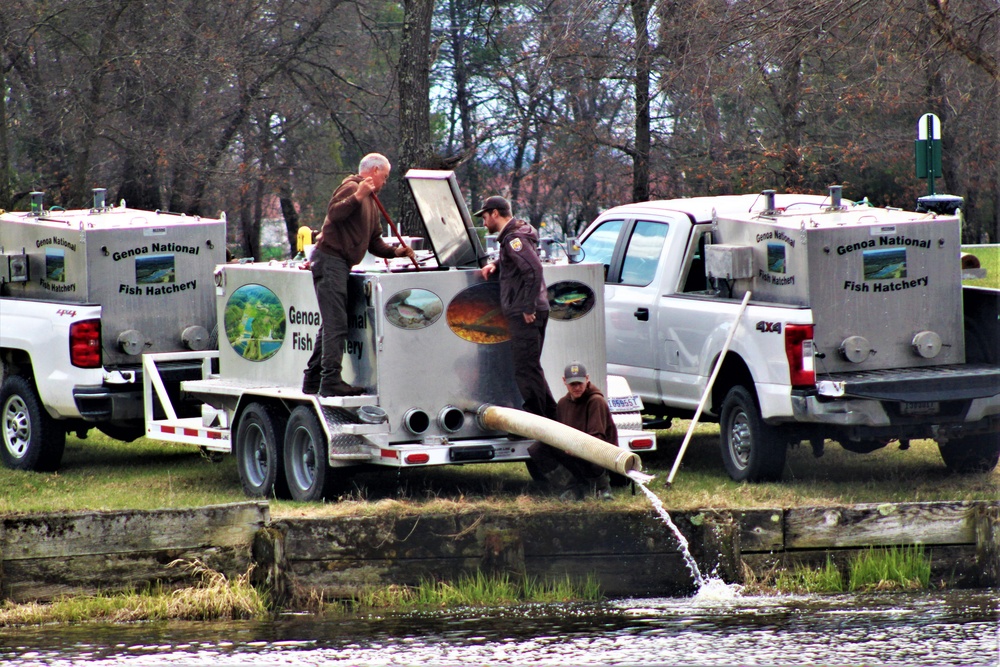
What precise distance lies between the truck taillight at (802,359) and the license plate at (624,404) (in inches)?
42.5

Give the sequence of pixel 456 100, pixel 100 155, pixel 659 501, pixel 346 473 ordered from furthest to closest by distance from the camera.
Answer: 1. pixel 456 100
2. pixel 100 155
3. pixel 346 473
4. pixel 659 501

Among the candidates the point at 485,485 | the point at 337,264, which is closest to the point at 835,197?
the point at 485,485

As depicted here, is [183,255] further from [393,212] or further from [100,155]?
[393,212]

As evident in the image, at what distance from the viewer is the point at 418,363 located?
376 inches

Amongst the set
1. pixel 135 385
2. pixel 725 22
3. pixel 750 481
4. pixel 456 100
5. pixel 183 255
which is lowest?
pixel 750 481

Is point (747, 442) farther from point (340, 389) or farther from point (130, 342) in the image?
point (130, 342)

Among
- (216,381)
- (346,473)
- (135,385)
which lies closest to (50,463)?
(135,385)

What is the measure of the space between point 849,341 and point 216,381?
468cm

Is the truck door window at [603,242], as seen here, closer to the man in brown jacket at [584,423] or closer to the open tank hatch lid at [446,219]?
the open tank hatch lid at [446,219]

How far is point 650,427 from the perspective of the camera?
37.7 ft

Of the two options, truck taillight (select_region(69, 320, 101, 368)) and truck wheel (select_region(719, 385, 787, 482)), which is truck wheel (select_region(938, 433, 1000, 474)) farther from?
truck taillight (select_region(69, 320, 101, 368))

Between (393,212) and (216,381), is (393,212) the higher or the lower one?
the higher one

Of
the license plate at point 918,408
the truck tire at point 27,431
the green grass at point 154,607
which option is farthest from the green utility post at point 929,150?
the truck tire at point 27,431

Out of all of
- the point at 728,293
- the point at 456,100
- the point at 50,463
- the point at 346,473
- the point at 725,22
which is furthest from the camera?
the point at 456,100
